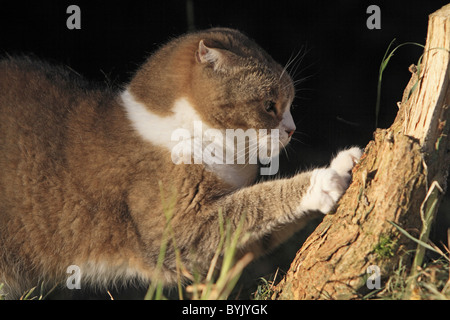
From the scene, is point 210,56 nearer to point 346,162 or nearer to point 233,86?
point 233,86

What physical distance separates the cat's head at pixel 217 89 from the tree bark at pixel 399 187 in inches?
28.0

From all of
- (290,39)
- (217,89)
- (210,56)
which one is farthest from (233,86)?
(290,39)

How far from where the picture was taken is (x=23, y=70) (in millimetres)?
3289

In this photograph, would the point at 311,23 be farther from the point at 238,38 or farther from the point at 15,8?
the point at 15,8

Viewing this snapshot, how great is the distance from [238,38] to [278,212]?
41.0 inches

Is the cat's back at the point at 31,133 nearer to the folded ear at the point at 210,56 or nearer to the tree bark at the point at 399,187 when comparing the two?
the folded ear at the point at 210,56

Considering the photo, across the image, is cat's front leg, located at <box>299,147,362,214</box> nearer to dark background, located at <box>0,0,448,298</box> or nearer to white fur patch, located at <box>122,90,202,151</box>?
white fur patch, located at <box>122,90,202,151</box>

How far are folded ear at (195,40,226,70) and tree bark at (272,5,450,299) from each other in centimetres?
93

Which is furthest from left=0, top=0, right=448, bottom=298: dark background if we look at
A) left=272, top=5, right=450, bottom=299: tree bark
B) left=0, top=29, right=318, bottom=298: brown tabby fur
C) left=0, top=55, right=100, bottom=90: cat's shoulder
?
left=272, top=5, right=450, bottom=299: tree bark

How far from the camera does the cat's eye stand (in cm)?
300

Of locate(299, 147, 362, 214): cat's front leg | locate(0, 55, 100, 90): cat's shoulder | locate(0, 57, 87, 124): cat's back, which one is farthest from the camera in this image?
locate(0, 55, 100, 90): cat's shoulder

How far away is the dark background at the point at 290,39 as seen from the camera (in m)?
3.94

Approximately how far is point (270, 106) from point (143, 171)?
78 cm

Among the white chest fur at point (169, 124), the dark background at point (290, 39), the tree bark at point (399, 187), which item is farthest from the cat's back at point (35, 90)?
the tree bark at point (399, 187)
